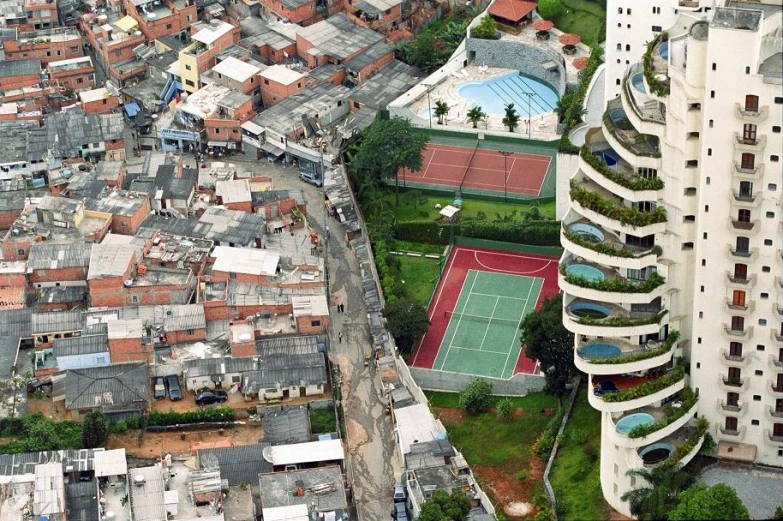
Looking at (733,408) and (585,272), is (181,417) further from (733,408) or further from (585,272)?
(733,408)

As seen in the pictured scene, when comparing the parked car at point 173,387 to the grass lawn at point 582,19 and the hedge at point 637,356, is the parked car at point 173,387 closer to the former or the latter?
the hedge at point 637,356

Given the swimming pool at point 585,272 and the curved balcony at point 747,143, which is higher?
the curved balcony at point 747,143

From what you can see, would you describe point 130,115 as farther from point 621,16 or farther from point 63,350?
point 621,16

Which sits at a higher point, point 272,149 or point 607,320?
point 607,320

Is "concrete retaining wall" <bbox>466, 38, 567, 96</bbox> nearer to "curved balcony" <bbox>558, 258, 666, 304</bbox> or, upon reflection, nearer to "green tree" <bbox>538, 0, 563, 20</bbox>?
"green tree" <bbox>538, 0, 563, 20</bbox>

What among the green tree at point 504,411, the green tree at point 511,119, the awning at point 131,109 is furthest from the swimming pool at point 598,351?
the awning at point 131,109

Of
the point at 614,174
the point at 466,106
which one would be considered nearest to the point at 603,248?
the point at 614,174
